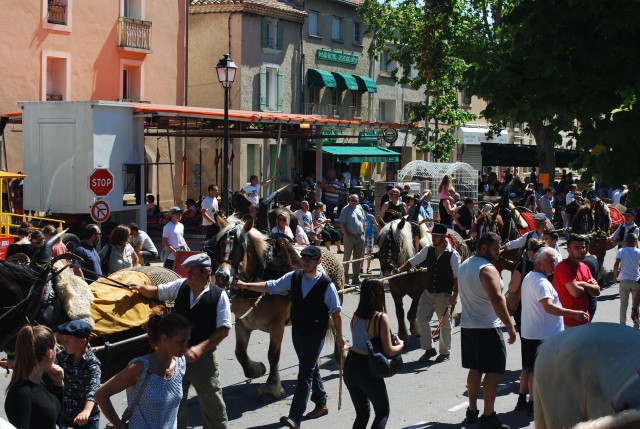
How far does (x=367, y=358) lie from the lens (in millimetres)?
7656

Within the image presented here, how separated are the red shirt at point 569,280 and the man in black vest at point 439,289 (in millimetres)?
1982

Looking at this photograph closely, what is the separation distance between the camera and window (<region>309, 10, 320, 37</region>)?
43.5m

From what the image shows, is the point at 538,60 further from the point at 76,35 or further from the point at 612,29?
the point at 76,35

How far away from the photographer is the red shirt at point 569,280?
942 cm

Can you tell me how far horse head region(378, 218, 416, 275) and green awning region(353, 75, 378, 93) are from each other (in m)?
32.8

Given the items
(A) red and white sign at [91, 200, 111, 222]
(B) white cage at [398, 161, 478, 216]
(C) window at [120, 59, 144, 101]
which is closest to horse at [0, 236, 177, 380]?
(A) red and white sign at [91, 200, 111, 222]

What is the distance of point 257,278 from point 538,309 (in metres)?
2.89

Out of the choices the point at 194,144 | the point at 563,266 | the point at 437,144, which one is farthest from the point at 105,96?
the point at 563,266

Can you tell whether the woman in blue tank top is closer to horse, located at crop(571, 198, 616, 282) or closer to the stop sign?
the stop sign

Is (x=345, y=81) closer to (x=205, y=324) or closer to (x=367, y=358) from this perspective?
(x=367, y=358)

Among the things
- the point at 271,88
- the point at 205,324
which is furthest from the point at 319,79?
the point at 205,324

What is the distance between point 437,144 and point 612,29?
1142 inches

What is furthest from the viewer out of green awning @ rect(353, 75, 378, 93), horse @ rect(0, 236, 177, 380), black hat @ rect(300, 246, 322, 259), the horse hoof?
green awning @ rect(353, 75, 378, 93)

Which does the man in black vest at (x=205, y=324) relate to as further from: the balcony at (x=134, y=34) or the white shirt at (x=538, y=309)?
the balcony at (x=134, y=34)
